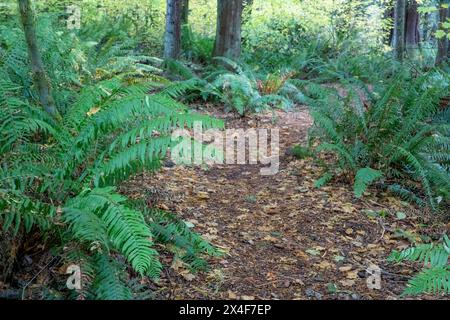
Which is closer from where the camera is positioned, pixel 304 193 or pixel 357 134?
pixel 304 193

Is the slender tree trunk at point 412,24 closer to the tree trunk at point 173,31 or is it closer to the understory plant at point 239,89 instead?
the understory plant at point 239,89

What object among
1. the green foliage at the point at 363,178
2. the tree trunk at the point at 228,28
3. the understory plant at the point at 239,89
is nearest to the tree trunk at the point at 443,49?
the understory plant at the point at 239,89

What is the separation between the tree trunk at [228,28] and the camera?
303 inches

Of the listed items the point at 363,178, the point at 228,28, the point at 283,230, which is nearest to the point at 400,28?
the point at 228,28

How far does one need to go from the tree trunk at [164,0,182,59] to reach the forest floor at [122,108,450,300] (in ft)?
12.4

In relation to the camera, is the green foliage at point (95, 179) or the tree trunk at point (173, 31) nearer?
the green foliage at point (95, 179)

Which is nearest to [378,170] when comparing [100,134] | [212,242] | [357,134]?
[357,134]

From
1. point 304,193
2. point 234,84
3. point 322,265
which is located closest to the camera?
point 322,265

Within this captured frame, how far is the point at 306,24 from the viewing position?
11641mm

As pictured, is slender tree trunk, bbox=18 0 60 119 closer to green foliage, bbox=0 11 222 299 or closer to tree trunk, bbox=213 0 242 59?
green foliage, bbox=0 11 222 299

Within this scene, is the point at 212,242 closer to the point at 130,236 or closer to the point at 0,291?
the point at 130,236

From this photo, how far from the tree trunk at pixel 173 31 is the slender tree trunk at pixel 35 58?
4.17 metres

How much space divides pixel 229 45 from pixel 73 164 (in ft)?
17.7

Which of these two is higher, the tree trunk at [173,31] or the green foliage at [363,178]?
the tree trunk at [173,31]
